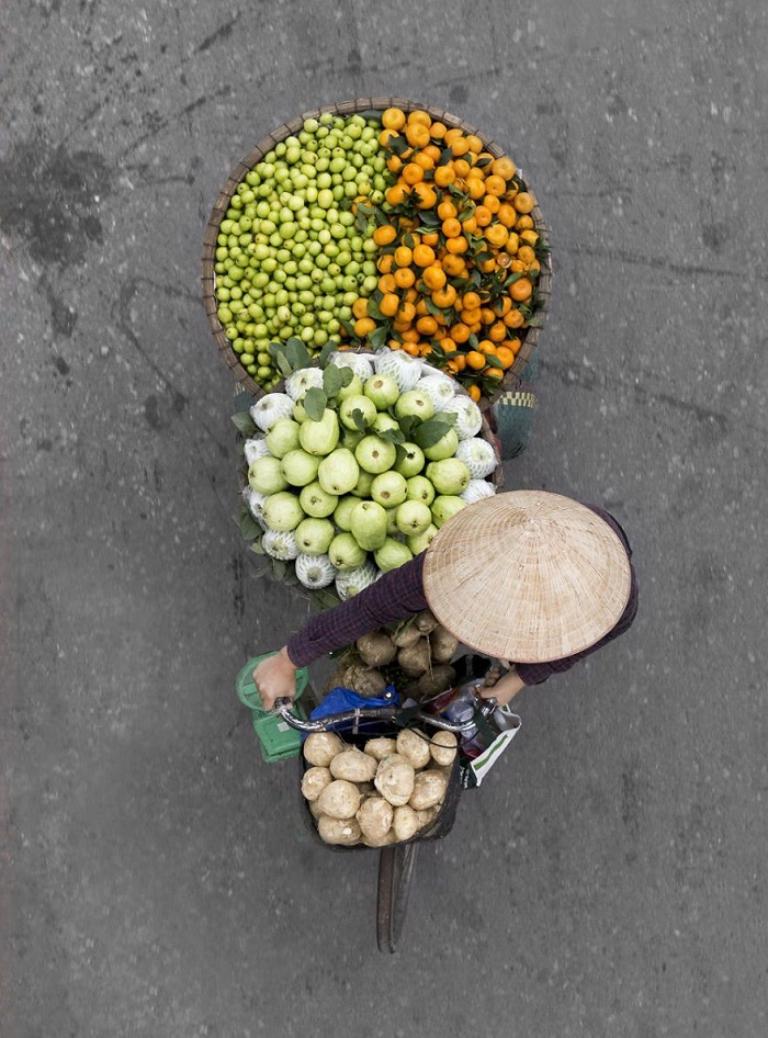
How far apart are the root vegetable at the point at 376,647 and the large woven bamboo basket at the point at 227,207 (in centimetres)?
90

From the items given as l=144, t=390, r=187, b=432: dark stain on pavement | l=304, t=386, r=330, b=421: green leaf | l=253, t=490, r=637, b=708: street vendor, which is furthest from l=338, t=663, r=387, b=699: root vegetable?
l=144, t=390, r=187, b=432: dark stain on pavement

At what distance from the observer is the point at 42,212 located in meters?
3.27

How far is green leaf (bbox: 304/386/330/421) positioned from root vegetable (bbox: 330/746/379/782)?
3.10 feet

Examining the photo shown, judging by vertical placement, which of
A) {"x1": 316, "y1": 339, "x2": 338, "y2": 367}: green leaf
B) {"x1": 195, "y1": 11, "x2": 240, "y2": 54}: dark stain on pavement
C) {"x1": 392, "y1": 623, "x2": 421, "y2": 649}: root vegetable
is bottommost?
{"x1": 392, "y1": 623, "x2": 421, "y2": 649}: root vegetable

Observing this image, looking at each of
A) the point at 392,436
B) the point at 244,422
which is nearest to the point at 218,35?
the point at 244,422

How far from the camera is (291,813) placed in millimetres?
3262

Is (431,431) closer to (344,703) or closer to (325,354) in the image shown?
(325,354)

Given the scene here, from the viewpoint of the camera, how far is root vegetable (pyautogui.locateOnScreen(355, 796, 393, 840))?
216 cm

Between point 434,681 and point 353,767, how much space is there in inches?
15.0

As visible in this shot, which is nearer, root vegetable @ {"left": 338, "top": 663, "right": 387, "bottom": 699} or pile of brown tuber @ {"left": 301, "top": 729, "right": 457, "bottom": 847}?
pile of brown tuber @ {"left": 301, "top": 729, "right": 457, "bottom": 847}

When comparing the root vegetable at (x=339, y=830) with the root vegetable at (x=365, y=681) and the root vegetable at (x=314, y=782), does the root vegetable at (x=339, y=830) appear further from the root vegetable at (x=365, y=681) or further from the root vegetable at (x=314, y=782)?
the root vegetable at (x=365, y=681)

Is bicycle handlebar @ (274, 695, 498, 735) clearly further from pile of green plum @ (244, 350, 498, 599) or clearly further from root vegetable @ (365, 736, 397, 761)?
pile of green plum @ (244, 350, 498, 599)

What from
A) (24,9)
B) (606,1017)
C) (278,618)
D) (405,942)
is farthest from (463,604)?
(24,9)

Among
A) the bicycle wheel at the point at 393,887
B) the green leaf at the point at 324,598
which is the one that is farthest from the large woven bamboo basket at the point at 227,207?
the bicycle wheel at the point at 393,887
